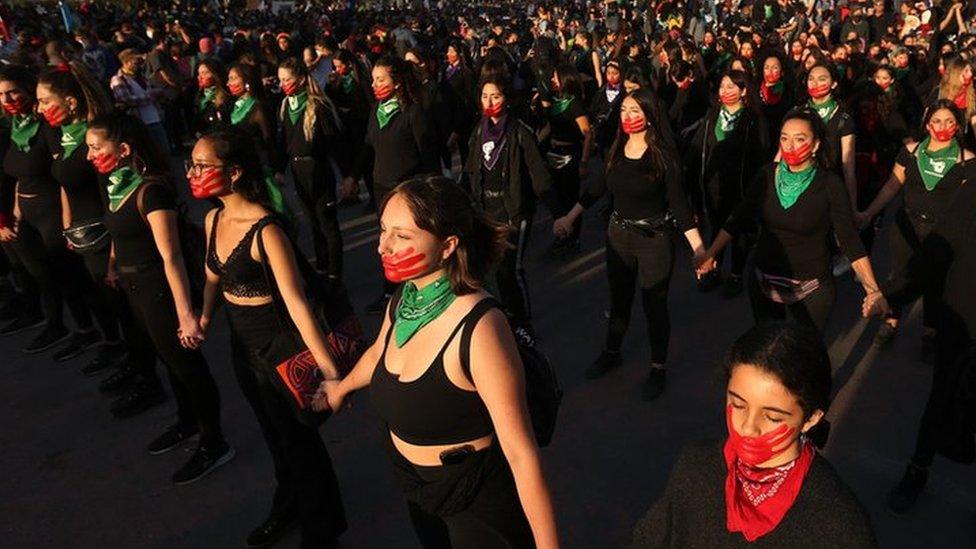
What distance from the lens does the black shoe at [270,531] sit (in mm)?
3668

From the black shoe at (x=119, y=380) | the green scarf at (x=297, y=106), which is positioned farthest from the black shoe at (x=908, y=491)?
the green scarf at (x=297, y=106)

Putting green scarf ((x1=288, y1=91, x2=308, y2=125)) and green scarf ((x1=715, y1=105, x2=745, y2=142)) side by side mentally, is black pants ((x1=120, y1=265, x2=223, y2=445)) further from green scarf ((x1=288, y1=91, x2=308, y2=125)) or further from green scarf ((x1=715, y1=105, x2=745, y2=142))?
green scarf ((x1=715, y1=105, x2=745, y2=142))

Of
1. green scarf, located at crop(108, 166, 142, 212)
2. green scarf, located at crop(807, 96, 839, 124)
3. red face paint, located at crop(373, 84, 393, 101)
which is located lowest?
green scarf, located at crop(807, 96, 839, 124)

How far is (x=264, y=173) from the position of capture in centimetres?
328

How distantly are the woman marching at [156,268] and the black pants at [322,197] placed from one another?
6.86 ft

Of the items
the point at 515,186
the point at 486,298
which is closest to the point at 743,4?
the point at 515,186

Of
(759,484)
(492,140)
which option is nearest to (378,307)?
(492,140)

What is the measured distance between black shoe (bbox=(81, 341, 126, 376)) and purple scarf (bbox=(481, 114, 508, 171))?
314 cm

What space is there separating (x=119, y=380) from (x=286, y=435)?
2593mm

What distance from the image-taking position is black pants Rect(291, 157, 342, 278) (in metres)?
6.34

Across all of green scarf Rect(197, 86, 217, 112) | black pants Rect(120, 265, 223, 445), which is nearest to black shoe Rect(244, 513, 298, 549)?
black pants Rect(120, 265, 223, 445)

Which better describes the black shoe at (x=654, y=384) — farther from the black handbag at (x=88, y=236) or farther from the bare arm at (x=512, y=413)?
the black handbag at (x=88, y=236)

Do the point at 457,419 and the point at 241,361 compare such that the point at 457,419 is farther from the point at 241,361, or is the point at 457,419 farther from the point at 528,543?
the point at 241,361

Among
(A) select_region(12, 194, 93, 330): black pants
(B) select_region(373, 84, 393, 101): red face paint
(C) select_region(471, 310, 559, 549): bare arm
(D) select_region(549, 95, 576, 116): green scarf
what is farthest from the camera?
(D) select_region(549, 95, 576, 116): green scarf
